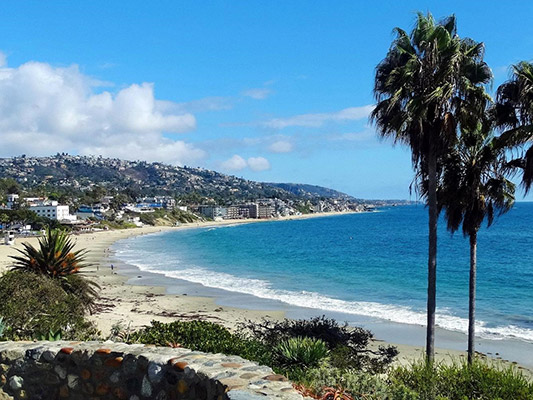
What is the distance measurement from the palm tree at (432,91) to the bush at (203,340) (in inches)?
185

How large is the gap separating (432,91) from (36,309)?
9970 millimetres

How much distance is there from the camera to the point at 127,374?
500 cm

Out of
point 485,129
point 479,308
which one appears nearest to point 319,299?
point 479,308

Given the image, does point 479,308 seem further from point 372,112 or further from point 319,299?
point 372,112

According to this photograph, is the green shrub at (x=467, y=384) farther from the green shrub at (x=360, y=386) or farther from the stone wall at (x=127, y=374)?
the stone wall at (x=127, y=374)

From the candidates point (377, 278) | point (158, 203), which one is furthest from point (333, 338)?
point (158, 203)

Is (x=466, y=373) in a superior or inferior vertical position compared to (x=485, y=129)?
inferior

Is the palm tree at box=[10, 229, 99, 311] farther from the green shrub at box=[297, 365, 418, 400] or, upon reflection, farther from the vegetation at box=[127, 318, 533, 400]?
the green shrub at box=[297, 365, 418, 400]

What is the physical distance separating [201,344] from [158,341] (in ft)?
2.43

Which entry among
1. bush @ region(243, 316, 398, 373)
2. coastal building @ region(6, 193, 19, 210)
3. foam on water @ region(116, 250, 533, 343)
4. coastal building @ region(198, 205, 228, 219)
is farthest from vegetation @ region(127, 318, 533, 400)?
coastal building @ region(198, 205, 228, 219)

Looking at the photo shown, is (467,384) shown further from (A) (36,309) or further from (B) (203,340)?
(A) (36,309)

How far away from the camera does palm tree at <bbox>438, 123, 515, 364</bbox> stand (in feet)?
37.9

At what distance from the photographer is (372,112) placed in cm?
1132

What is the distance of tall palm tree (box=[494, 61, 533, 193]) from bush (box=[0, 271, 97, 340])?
9494 millimetres
